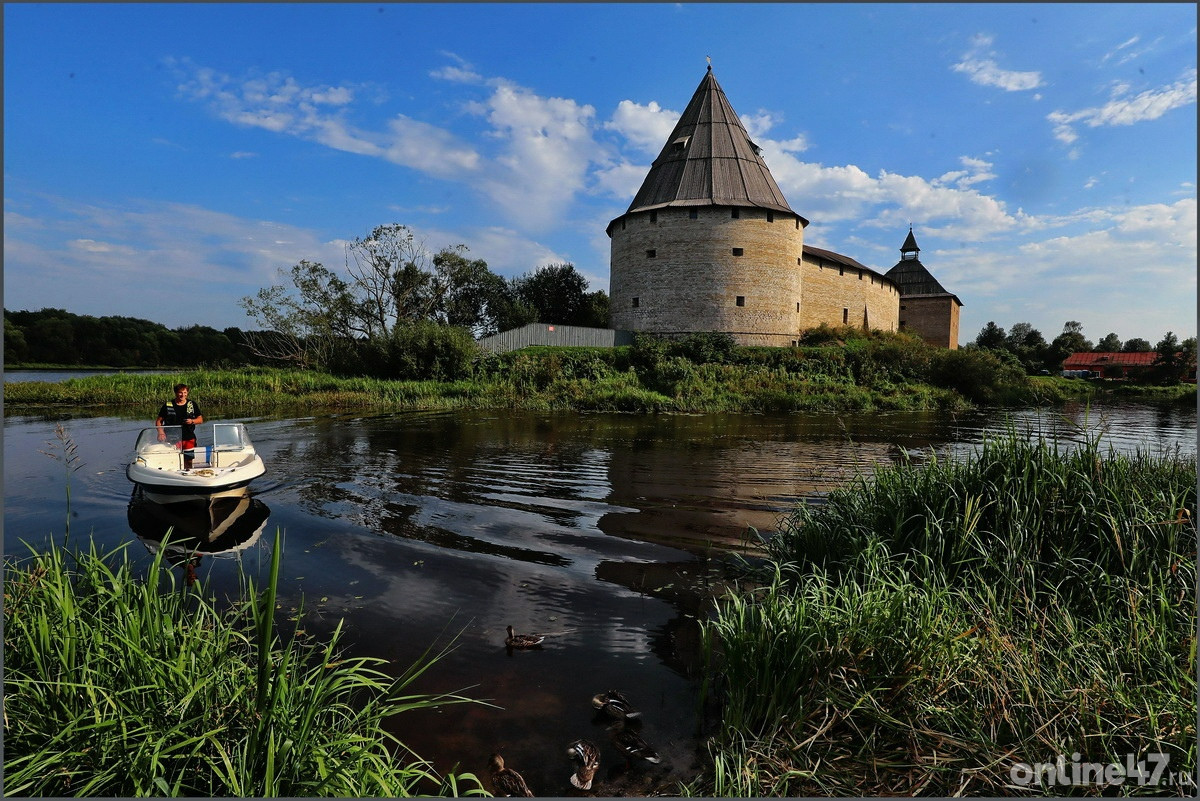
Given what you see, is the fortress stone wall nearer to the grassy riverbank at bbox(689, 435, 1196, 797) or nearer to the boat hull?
the boat hull

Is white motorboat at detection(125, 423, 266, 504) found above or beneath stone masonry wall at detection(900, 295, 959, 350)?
beneath

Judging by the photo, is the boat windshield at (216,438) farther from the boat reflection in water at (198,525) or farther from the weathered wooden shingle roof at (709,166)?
the weathered wooden shingle roof at (709,166)

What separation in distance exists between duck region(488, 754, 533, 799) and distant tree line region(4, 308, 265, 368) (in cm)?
3207

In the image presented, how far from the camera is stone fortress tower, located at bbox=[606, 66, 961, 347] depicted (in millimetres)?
34906

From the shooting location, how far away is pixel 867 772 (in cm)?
268

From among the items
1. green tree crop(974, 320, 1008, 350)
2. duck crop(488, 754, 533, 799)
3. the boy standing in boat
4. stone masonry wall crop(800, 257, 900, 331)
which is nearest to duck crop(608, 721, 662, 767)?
duck crop(488, 754, 533, 799)

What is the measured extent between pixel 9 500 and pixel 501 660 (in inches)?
347

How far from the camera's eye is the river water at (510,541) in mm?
3531

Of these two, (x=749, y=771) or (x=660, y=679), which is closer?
(x=749, y=771)

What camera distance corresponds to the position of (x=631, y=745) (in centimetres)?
323

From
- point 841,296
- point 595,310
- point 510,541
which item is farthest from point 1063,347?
point 510,541

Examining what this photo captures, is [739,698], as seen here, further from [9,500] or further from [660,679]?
[9,500]

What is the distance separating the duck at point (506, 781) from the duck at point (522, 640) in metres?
1.19

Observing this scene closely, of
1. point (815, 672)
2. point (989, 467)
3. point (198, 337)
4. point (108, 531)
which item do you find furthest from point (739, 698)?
point (198, 337)
